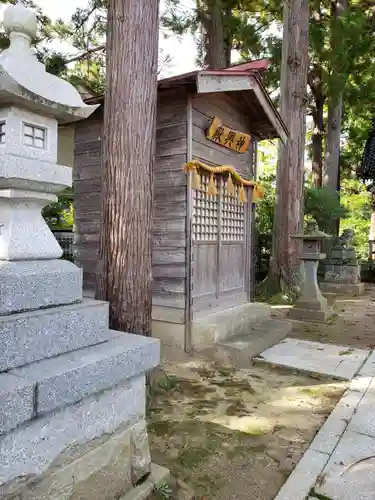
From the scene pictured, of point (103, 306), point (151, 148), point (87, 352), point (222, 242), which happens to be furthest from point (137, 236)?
point (222, 242)

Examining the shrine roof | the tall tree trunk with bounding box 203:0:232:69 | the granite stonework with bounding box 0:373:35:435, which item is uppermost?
the tall tree trunk with bounding box 203:0:232:69

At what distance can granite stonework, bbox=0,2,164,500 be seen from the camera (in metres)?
1.95

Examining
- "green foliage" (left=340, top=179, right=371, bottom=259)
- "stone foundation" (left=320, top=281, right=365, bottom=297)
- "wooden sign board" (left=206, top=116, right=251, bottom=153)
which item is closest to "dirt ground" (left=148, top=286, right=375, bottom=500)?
"wooden sign board" (left=206, top=116, right=251, bottom=153)

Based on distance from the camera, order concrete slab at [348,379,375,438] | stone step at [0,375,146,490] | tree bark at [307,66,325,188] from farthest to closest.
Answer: tree bark at [307,66,325,188] < concrete slab at [348,379,375,438] < stone step at [0,375,146,490]

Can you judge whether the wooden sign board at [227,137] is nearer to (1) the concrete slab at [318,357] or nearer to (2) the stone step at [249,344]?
(2) the stone step at [249,344]

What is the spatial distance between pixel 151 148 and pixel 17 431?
3.19 metres

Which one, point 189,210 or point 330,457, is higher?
point 189,210

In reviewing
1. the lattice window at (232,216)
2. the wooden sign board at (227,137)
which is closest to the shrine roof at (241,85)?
the wooden sign board at (227,137)

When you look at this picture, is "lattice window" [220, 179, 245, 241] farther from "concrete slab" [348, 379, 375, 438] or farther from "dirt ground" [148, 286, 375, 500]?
"concrete slab" [348, 379, 375, 438]

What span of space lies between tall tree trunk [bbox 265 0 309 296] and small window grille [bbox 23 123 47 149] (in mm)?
9501

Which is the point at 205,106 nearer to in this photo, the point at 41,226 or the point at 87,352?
the point at 41,226

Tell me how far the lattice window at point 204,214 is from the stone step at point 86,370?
383 centimetres

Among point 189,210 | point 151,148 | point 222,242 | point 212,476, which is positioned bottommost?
point 212,476

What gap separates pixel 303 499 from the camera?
271cm
